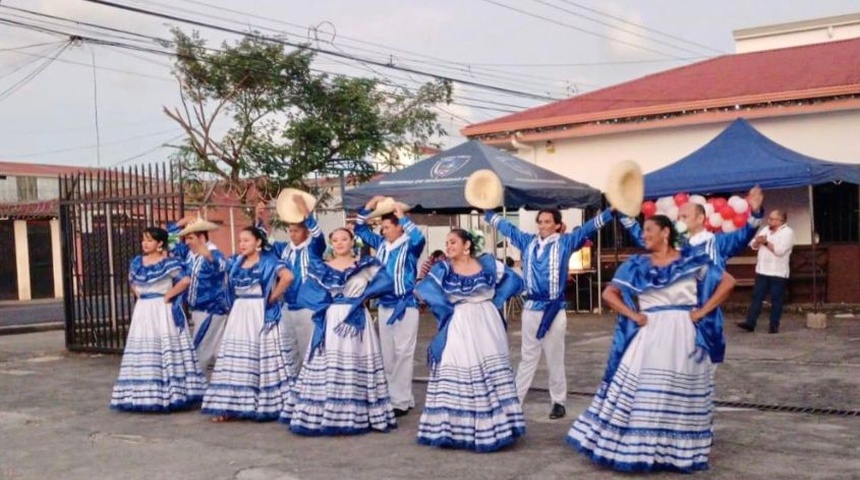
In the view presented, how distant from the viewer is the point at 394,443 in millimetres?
6949

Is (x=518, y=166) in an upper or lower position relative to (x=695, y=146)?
lower

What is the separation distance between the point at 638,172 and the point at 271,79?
14546 mm

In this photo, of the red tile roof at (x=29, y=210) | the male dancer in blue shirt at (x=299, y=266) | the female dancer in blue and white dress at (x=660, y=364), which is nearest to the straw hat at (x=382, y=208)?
the male dancer in blue shirt at (x=299, y=266)

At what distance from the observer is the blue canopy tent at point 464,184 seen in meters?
11.4

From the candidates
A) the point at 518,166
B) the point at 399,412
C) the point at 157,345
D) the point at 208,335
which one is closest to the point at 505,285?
the point at 399,412

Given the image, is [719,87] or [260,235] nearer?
[260,235]

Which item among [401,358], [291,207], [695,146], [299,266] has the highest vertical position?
[695,146]

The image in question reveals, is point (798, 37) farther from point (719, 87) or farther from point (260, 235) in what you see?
point (260, 235)

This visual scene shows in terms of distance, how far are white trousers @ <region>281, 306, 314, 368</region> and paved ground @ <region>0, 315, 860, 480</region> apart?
82 centimetres

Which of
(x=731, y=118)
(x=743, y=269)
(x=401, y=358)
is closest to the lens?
(x=401, y=358)

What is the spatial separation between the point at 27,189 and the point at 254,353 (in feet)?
103

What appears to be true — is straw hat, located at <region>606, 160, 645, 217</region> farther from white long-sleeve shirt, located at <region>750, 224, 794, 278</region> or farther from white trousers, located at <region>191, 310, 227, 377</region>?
white long-sleeve shirt, located at <region>750, 224, 794, 278</region>

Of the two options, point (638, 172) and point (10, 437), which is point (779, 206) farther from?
point (10, 437)

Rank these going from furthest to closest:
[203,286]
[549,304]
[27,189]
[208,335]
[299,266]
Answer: [27,189] → [208,335] → [203,286] → [299,266] → [549,304]
